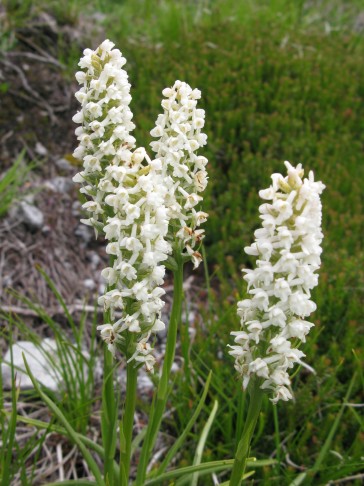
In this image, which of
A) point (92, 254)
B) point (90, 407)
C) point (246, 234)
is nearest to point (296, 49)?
point (246, 234)

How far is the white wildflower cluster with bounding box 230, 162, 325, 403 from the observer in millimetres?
1755

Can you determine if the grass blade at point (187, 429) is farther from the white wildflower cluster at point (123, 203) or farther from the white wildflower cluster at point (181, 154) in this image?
the white wildflower cluster at point (181, 154)

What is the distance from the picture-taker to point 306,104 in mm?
6695

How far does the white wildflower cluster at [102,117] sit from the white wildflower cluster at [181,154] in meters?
0.14

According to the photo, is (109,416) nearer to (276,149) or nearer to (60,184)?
(60,184)

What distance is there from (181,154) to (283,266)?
2.15 feet

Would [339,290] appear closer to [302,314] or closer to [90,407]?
[90,407]

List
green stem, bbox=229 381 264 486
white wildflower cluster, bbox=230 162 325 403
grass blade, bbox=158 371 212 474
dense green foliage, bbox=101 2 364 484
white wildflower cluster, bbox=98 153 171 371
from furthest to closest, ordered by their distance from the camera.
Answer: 1. dense green foliage, bbox=101 2 364 484
2. grass blade, bbox=158 371 212 474
3. green stem, bbox=229 381 264 486
4. white wildflower cluster, bbox=98 153 171 371
5. white wildflower cluster, bbox=230 162 325 403

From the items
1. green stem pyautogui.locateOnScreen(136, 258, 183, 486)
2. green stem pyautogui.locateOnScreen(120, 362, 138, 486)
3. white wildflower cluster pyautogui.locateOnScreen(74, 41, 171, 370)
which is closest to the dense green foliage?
green stem pyautogui.locateOnScreen(136, 258, 183, 486)

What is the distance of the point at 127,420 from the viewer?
2297mm

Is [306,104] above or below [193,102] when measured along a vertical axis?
above

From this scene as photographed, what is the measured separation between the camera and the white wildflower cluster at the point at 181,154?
7.17 feet

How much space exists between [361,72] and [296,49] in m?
0.87

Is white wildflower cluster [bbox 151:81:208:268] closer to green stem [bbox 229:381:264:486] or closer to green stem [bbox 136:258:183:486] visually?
green stem [bbox 136:258:183:486]
